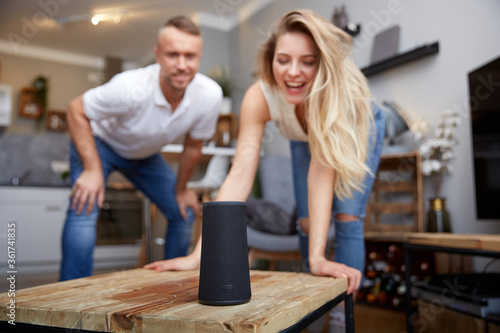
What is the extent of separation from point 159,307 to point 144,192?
112cm

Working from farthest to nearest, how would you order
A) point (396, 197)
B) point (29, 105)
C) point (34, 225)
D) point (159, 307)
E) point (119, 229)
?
point (29, 105)
point (119, 229)
point (34, 225)
point (396, 197)
point (159, 307)

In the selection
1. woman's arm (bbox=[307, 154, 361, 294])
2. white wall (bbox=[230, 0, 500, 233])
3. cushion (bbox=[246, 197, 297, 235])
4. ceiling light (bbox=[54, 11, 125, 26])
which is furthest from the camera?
ceiling light (bbox=[54, 11, 125, 26])

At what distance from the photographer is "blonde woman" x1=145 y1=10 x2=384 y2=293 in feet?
3.26

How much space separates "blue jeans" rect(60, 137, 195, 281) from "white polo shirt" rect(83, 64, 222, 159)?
0.14 feet

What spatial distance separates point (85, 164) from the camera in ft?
4.39

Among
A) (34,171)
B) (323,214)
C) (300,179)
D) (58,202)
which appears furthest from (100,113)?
(34,171)

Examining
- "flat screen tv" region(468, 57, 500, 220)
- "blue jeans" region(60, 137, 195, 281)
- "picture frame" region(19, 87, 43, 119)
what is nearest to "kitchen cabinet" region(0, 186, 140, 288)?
"picture frame" region(19, 87, 43, 119)

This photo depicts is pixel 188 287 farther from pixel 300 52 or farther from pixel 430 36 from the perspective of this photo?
pixel 430 36

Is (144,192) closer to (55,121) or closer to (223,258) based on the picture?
(223,258)

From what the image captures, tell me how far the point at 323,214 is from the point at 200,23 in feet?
12.2

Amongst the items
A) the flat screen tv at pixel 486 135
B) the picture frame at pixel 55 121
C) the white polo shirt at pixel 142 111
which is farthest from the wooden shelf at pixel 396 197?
the picture frame at pixel 55 121

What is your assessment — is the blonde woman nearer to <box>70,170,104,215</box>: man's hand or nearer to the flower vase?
<box>70,170,104,215</box>: man's hand

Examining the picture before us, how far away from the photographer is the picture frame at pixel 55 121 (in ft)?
16.1

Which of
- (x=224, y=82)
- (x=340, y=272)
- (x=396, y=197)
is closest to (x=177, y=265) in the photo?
(x=340, y=272)
